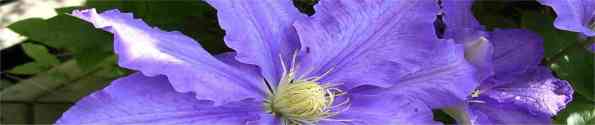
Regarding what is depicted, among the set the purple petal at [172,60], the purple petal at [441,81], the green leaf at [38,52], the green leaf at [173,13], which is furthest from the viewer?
the green leaf at [38,52]

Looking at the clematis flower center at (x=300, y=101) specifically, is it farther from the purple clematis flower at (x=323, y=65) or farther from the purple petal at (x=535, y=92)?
the purple petal at (x=535, y=92)

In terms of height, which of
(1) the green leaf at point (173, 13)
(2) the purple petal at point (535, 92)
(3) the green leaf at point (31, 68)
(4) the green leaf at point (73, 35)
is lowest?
(3) the green leaf at point (31, 68)

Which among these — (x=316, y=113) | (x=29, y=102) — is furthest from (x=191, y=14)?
(x=29, y=102)

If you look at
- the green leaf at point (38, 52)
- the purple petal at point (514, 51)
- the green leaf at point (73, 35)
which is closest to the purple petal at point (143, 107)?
the purple petal at point (514, 51)

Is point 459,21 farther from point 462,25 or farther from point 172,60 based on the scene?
point 172,60

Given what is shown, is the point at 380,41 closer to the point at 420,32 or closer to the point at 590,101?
the point at 420,32

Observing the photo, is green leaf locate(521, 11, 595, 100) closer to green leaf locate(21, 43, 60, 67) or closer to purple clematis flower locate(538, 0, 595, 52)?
purple clematis flower locate(538, 0, 595, 52)
